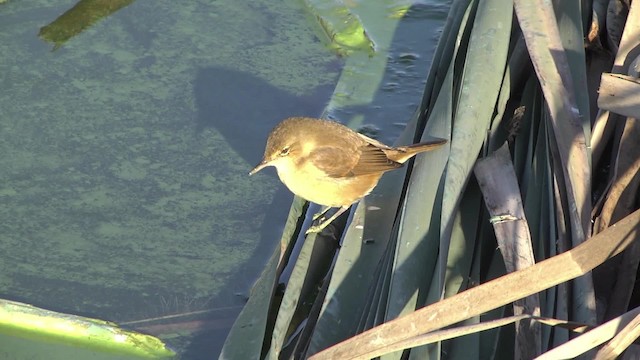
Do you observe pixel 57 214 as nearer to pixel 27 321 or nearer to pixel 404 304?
pixel 27 321

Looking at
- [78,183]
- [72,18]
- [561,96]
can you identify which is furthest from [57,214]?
[561,96]

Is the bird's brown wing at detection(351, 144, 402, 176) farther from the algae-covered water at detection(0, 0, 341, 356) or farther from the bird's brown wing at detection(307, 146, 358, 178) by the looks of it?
the algae-covered water at detection(0, 0, 341, 356)

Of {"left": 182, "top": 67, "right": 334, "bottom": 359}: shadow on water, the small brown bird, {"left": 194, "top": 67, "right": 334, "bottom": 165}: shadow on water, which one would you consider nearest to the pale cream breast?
the small brown bird

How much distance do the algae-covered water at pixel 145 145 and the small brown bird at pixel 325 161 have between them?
0.73 feet

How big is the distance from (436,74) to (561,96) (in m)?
0.73

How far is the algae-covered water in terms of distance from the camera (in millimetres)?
3605

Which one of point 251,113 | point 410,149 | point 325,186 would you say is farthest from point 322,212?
point 251,113

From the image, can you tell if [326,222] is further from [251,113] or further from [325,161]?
[251,113]

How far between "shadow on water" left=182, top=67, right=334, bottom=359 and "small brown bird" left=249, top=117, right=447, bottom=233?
8.6 inches

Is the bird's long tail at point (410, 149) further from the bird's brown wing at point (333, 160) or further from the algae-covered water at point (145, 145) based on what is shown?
the algae-covered water at point (145, 145)

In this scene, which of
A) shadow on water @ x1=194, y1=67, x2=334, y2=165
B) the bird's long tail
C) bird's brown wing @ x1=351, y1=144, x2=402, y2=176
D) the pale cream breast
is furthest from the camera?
shadow on water @ x1=194, y1=67, x2=334, y2=165

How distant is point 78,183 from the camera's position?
13.1 feet

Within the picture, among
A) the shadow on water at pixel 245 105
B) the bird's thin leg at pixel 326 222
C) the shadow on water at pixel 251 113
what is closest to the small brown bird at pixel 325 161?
the bird's thin leg at pixel 326 222

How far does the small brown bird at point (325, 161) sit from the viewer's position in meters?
3.82
